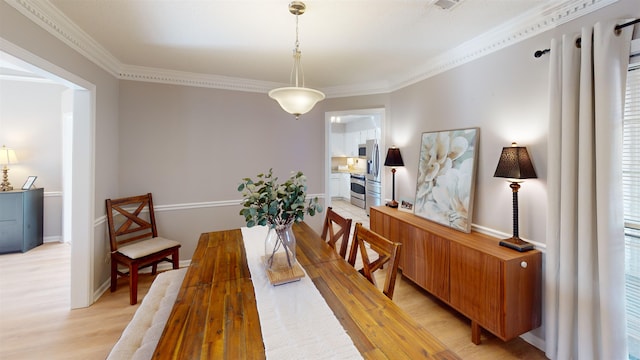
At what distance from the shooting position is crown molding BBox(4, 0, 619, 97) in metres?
1.70

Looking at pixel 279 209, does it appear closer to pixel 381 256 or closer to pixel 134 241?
pixel 381 256

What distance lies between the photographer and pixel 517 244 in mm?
1888

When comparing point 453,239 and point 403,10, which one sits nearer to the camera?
point 403,10

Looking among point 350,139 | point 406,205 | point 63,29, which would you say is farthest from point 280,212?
point 350,139

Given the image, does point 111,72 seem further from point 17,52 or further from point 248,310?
point 248,310

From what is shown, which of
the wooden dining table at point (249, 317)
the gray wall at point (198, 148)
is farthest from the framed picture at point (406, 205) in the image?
the wooden dining table at point (249, 317)

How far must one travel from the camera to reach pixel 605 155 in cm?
148

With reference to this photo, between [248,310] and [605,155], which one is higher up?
[605,155]

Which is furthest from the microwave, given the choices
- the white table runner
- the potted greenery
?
the white table runner

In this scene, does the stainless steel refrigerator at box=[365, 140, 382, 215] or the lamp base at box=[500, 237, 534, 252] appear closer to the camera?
the lamp base at box=[500, 237, 534, 252]

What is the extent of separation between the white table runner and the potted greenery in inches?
6.3

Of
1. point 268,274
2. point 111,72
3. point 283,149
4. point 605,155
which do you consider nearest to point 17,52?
point 111,72

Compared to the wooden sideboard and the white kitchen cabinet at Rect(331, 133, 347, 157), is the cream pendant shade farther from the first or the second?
the white kitchen cabinet at Rect(331, 133, 347, 157)

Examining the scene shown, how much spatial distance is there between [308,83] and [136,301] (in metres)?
3.25
